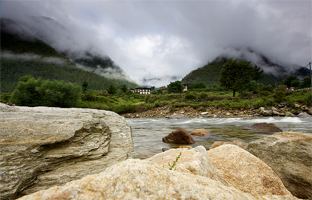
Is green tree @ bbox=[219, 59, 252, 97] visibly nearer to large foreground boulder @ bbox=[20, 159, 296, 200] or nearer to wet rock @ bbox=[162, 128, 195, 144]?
wet rock @ bbox=[162, 128, 195, 144]

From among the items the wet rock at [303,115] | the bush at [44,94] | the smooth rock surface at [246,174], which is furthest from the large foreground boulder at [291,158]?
the bush at [44,94]

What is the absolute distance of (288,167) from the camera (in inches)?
125

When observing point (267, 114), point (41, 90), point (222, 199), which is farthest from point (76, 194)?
point (41, 90)

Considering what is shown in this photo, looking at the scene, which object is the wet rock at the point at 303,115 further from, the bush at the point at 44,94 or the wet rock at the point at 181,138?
the bush at the point at 44,94

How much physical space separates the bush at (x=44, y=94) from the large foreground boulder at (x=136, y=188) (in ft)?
151

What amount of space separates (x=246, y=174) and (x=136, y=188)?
260 centimetres

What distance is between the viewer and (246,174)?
2670 millimetres

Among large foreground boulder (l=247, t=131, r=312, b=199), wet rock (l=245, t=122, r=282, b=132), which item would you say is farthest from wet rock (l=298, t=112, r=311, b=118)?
large foreground boulder (l=247, t=131, r=312, b=199)

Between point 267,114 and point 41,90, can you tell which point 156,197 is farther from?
point 41,90

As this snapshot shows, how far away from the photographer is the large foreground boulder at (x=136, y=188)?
893 millimetres

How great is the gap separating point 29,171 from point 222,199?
256 centimetres

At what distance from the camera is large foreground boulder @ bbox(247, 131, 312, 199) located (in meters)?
2.85

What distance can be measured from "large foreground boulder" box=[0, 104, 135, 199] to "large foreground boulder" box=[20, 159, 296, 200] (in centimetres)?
164

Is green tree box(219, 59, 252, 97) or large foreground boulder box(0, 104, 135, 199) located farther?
green tree box(219, 59, 252, 97)
